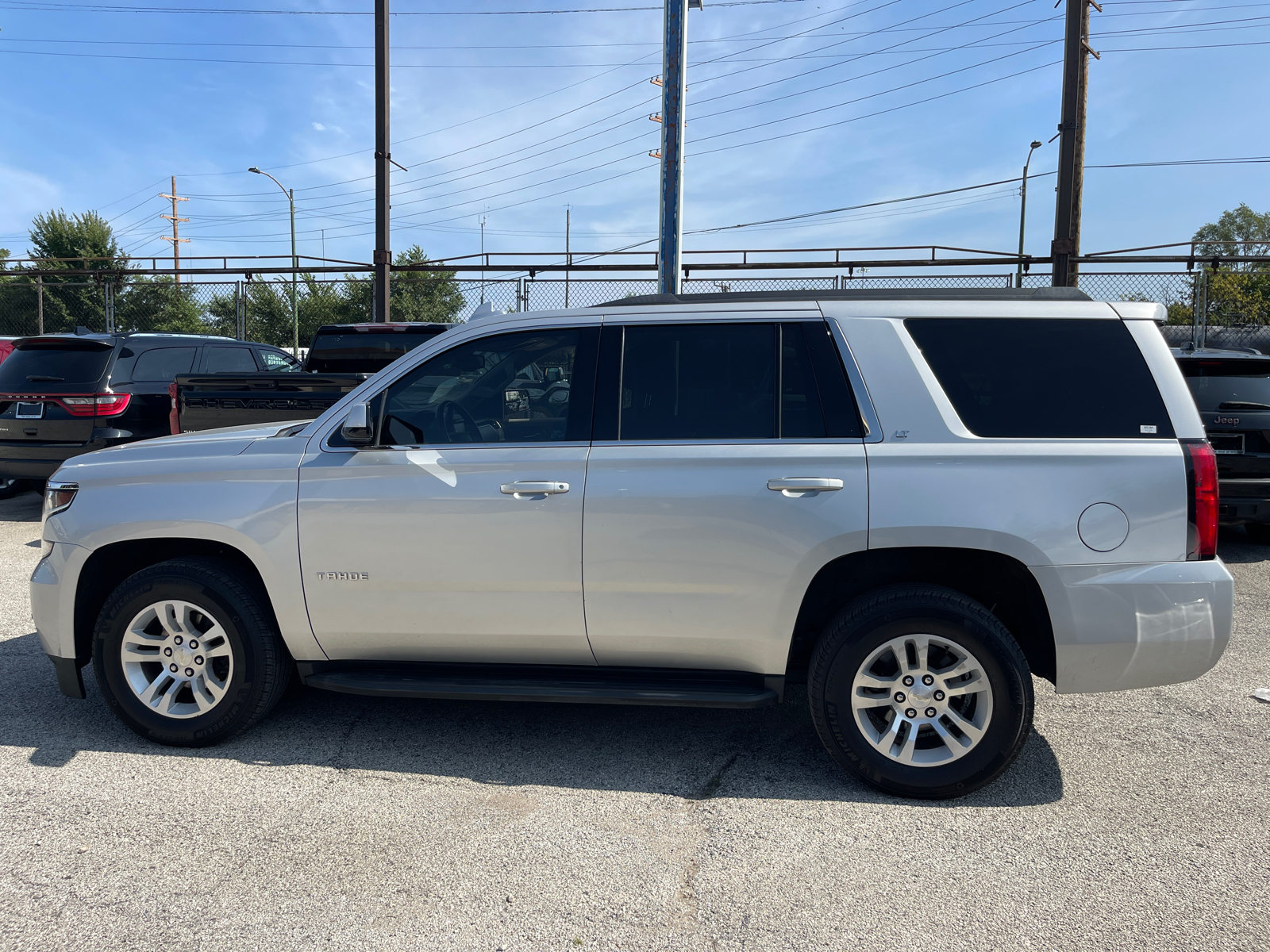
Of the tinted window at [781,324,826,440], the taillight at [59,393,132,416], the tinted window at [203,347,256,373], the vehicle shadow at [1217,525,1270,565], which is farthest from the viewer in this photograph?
the tinted window at [203,347,256,373]

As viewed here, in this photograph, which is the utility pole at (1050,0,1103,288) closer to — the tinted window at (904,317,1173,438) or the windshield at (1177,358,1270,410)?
the windshield at (1177,358,1270,410)

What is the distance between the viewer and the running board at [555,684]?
11.6ft

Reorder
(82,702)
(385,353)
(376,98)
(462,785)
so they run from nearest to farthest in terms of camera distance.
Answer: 1. (462,785)
2. (82,702)
3. (385,353)
4. (376,98)

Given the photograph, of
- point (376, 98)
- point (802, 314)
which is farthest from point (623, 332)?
point (376, 98)

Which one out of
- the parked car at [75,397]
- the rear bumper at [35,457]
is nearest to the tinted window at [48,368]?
the parked car at [75,397]

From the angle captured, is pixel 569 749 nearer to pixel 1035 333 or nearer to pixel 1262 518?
pixel 1035 333

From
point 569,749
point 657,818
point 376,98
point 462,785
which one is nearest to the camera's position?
point 657,818

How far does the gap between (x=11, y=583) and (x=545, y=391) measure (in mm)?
5240

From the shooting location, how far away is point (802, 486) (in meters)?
3.40

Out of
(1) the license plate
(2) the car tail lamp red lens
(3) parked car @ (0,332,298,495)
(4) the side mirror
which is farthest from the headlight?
(1) the license plate

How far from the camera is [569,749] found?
12.9ft

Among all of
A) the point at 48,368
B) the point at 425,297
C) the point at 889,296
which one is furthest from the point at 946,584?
the point at 425,297

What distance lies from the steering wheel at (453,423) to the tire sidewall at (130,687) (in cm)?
114

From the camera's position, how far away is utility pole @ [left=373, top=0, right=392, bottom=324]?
13977 millimetres
